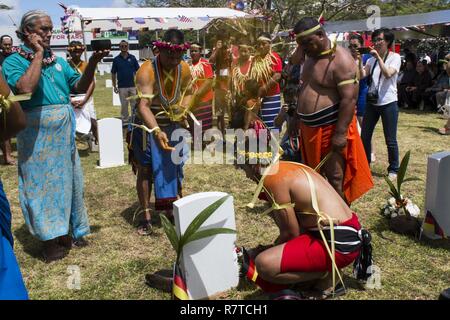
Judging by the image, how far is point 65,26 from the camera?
13.1m

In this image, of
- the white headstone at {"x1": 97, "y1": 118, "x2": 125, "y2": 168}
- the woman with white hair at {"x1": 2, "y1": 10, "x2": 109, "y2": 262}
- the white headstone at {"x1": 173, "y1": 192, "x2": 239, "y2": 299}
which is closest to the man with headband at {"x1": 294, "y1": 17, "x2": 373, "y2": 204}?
the white headstone at {"x1": 173, "y1": 192, "x2": 239, "y2": 299}

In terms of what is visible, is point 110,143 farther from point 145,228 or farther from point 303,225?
point 303,225

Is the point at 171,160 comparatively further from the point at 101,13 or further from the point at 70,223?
the point at 101,13

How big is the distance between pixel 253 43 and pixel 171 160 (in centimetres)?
131

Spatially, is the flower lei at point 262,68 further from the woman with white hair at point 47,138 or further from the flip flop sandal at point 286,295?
the flip flop sandal at point 286,295

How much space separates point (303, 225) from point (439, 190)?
159 cm

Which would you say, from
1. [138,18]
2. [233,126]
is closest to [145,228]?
[233,126]

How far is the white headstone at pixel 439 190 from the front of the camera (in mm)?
3547

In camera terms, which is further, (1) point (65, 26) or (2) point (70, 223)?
(1) point (65, 26)

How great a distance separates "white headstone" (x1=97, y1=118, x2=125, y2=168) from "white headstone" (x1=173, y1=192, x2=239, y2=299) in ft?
13.0

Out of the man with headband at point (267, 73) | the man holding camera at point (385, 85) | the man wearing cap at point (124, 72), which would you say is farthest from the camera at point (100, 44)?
the man wearing cap at point (124, 72)

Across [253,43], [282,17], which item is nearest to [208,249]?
[253,43]

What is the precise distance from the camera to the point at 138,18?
14062mm

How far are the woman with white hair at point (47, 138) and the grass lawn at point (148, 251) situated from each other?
348mm
